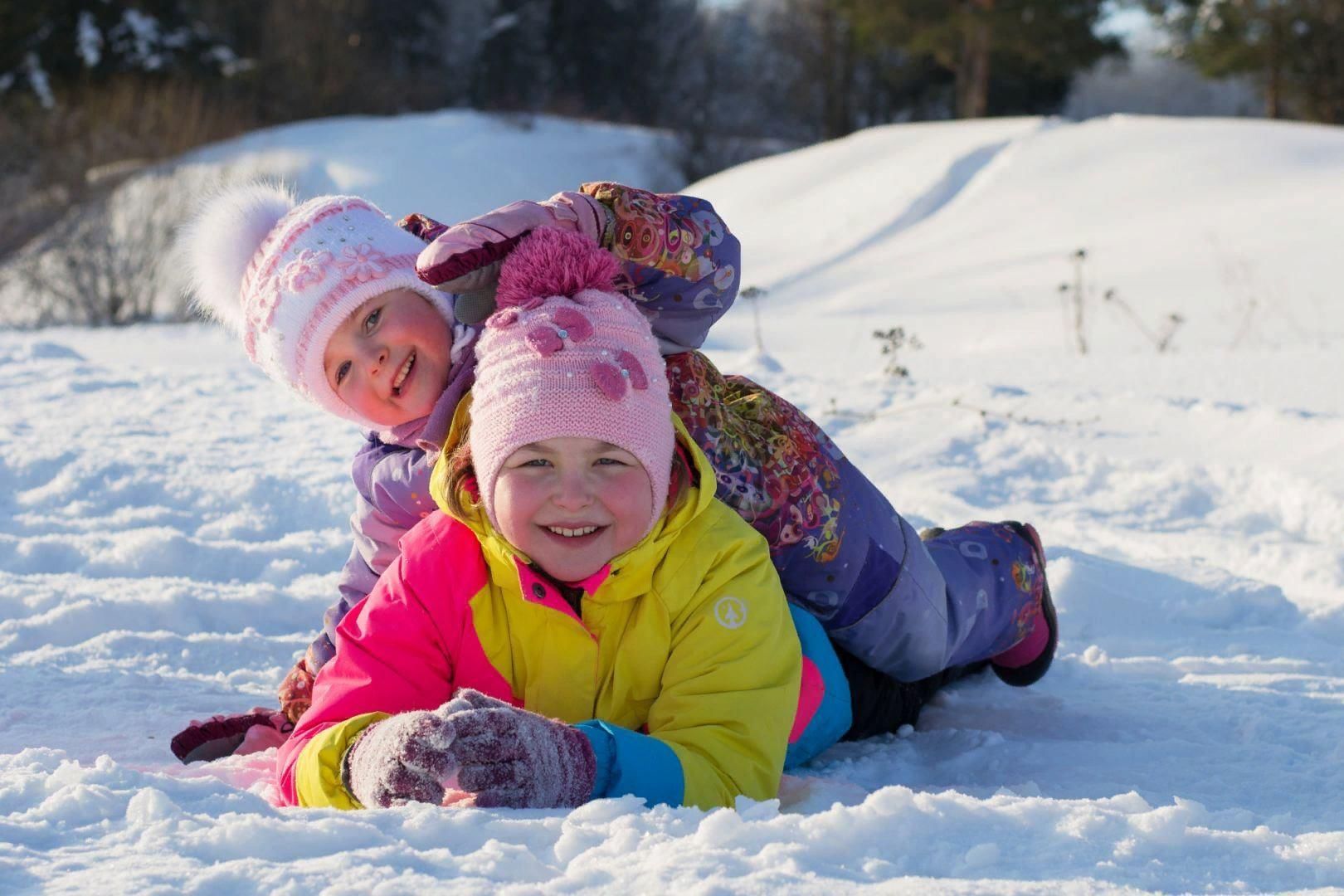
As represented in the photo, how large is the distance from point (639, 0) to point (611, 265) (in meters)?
26.9

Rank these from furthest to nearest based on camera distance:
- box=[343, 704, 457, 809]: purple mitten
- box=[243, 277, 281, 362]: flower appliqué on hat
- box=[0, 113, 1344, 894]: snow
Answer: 1. box=[243, 277, 281, 362]: flower appliqué on hat
2. box=[343, 704, 457, 809]: purple mitten
3. box=[0, 113, 1344, 894]: snow

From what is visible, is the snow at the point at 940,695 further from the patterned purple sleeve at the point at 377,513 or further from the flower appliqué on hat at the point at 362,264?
the flower appliqué on hat at the point at 362,264

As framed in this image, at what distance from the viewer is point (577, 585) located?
204 cm

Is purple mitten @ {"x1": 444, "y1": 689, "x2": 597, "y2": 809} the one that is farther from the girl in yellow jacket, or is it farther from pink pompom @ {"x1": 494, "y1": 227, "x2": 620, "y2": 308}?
pink pompom @ {"x1": 494, "y1": 227, "x2": 620, "y2": 308}

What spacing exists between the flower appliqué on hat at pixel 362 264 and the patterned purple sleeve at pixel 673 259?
0.42 metres

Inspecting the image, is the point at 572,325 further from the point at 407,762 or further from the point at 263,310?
the point at 263,310

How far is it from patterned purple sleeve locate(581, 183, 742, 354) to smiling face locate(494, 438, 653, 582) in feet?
1.34

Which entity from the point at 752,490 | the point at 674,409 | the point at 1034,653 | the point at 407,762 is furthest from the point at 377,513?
the point at 1034,653

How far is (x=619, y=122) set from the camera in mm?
27031

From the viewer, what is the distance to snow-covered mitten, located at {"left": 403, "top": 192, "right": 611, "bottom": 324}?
6.85 feet

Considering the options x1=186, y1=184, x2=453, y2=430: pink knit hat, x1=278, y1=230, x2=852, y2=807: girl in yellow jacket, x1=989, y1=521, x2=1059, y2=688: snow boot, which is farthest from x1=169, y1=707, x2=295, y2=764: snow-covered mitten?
x1=989, y1=521, x2=1059, y2=688: snow boot

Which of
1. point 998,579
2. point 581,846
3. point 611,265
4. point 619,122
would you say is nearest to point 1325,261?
point 998,579

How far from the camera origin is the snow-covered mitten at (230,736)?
2.37m

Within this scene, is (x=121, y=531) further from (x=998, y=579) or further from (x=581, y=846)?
(x=581, y=846)
